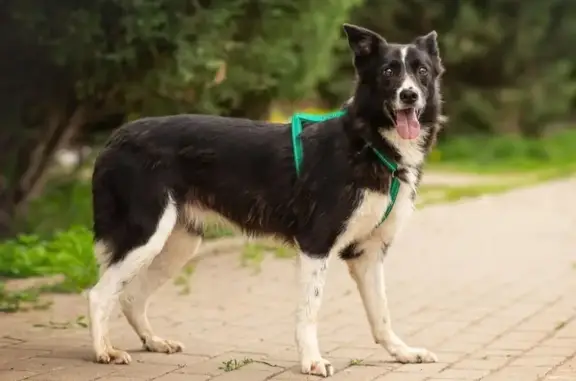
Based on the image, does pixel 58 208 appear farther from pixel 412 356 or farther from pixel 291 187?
pixel 412 356

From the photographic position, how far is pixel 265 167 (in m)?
6.02

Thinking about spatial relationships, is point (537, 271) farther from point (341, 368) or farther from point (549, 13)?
point (549, 13)

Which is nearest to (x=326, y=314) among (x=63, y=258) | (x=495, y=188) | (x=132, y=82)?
(x=63, y=258)

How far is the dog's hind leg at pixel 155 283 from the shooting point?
638cm

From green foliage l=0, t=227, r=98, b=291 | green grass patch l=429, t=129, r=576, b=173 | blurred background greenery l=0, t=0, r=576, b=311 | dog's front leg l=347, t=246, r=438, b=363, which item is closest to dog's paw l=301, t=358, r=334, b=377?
dog's front leg l=347, t=246, r=438, b=363

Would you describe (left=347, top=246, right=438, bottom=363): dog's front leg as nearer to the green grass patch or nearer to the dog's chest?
the dog's chest

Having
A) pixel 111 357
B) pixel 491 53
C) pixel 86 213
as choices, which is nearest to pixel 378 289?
pixel 111 357

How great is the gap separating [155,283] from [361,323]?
5.16 feet

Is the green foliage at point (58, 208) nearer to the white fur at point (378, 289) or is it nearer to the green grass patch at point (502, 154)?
the white fur at point (378, 289)

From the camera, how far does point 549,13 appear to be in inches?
846

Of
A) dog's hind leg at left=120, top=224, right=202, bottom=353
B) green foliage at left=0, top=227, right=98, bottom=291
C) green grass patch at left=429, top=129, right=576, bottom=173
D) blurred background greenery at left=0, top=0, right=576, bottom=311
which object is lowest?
dog's hind leg at left=120, top=224, right=202, bottom=353

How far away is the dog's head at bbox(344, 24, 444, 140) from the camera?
219 inches

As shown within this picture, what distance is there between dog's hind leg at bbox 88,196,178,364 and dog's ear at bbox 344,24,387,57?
1375mm

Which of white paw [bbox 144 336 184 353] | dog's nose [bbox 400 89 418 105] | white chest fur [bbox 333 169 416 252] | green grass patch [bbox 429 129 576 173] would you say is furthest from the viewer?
green grass patch [bbox 429 129 576 173]
